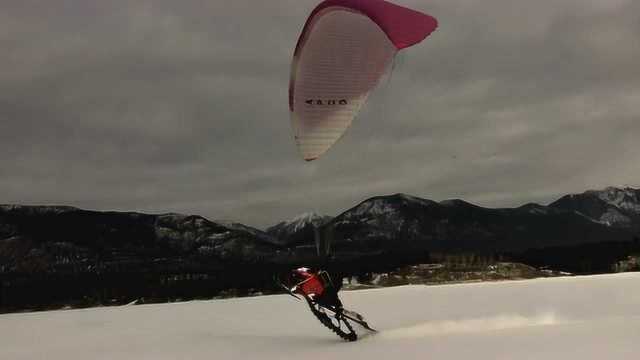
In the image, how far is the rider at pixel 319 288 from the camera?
2072 centimetres

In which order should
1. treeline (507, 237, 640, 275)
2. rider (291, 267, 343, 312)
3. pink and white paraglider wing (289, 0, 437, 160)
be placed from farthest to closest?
1. treeline (507, 237, 640, 275)
2. pink and white paraglider wing (289, 0, 437, 160)
3. rider (291, 267, 343, 312)

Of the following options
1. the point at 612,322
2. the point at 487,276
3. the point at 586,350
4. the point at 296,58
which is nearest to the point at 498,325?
the point at 612,322

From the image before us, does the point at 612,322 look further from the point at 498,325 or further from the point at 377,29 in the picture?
the point at 377,29

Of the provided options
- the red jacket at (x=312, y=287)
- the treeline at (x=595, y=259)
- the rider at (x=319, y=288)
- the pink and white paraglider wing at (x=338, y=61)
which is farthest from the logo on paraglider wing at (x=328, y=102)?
the treeline at (x=595, y=259)

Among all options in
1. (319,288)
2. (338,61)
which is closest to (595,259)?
(338,61)

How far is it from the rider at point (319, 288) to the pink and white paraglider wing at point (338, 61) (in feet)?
12.6

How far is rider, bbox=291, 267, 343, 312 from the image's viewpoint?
20.7m

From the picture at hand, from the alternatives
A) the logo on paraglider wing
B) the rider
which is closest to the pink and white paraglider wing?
the logo on paraglider wing

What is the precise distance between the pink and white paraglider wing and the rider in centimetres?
383

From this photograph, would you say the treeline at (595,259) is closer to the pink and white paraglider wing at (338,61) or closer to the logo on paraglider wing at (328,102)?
the pink and white paraglider wing at (338,61)

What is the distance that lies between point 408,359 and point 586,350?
490cm

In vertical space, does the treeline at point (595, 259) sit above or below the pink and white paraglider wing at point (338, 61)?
below

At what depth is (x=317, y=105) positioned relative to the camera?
74.7 feet

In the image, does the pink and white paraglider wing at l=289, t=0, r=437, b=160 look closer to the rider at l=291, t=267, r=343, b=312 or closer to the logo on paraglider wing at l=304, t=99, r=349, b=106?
the logo on paraglider wing at l=304, t=99, r=349, b=106
